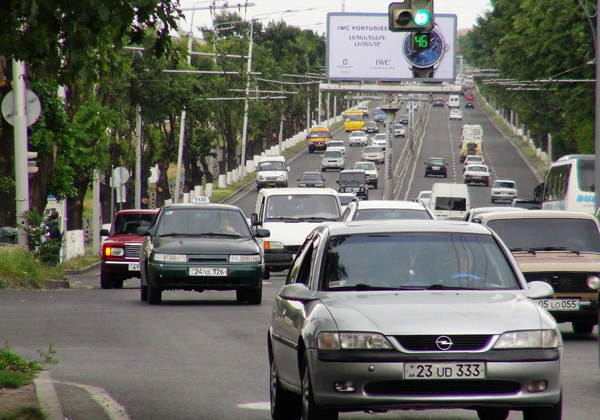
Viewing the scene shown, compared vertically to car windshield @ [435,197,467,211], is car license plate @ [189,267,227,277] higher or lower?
higher

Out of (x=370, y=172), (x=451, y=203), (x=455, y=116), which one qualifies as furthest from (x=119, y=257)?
(x=455, y=116)

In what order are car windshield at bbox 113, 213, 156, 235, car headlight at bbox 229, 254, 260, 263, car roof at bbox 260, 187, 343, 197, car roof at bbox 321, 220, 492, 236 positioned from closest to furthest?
car roof at bbox 321, 220, 492, 236
car headlight at bbox 229, 254, 260, 263
car windshield at bbox 113, 213, 156, 235
car roof at bbox 260, 187, 343, 197

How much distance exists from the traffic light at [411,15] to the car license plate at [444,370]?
11.5m

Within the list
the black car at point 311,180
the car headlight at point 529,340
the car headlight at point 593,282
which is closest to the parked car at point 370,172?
the black car at point 311,180

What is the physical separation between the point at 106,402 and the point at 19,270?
14639mm

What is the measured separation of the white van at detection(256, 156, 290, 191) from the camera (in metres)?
82.4

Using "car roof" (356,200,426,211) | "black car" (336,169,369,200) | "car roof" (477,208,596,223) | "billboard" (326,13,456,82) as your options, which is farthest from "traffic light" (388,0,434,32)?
"black car" (336,169,369,200)

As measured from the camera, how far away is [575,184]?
42.0 meters

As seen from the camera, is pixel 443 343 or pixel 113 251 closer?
pixel 443 343

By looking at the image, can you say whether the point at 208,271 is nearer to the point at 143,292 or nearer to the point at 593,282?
the point at 143,292

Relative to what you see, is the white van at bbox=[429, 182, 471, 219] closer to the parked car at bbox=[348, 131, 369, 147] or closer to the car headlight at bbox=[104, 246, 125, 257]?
the car headlight at bbox=[104, 246, 125, 257]

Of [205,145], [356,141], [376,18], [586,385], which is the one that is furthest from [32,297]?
[356,141]

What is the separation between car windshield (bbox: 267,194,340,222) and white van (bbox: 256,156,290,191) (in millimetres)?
53435

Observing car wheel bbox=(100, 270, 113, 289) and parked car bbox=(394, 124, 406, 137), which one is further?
parked car bbox=(394, 124, 406, 137)
